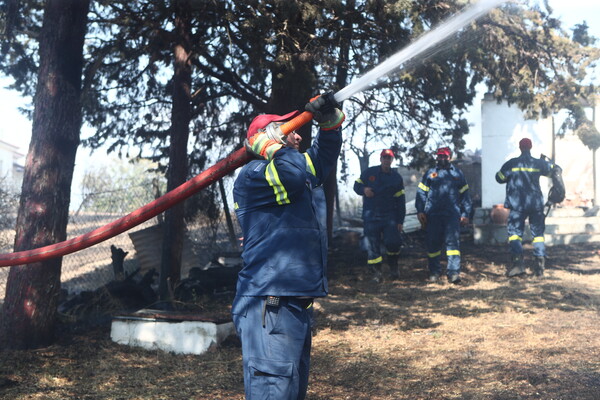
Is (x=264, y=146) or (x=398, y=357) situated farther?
(x=398, y=357)

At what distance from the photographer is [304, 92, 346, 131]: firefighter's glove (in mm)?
3682

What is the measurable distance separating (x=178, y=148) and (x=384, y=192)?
3.34 m

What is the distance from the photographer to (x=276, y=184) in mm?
3438

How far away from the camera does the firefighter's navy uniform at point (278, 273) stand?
339 cm

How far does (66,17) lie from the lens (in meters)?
6.78

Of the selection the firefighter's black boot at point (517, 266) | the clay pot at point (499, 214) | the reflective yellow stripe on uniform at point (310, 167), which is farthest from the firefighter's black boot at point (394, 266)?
the reflective yellow stripe on uniform at point (310, 167)

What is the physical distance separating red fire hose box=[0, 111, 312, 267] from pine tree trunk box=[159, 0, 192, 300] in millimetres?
3920

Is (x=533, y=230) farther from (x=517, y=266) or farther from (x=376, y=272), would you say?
(x=376, y=272)

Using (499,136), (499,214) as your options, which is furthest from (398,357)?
(499,136)

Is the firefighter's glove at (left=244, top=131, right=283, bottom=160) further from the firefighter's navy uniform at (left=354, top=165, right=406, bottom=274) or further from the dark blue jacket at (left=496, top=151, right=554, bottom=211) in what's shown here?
the dark blue jacket at (left=496, top=151, right=554, bottom=211)

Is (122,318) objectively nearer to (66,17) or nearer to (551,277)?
(66,17)

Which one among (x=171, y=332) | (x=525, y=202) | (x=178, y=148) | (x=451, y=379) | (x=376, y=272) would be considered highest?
(x=178, y=148)

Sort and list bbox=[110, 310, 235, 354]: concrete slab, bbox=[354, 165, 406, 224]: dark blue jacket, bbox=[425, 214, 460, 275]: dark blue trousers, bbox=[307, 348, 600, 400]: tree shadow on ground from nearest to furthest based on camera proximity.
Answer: bbox=[307, 348, 600, 400]: tree shadow on ground
bbox=[110, 310, 235, 354]: concrete slab
bbox=[425, 214, 460, 275]: dark blue trousers
bbox=[354, 165, 406, 224]: dark blue jacket

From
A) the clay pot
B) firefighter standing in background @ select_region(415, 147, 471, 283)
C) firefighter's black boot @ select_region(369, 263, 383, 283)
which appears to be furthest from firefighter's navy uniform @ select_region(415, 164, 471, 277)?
the clay pot
